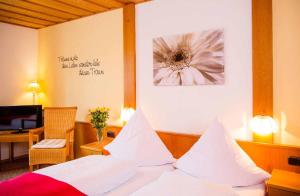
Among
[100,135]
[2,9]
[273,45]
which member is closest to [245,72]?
[273,45]

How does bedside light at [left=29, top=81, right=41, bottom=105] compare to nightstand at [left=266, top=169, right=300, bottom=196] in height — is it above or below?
above

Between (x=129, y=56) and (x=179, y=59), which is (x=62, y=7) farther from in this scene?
(x=179, y=59)

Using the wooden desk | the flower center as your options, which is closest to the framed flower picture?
the flower center

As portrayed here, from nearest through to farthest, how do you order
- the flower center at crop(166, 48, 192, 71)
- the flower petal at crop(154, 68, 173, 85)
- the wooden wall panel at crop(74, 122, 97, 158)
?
the flower center at crop(166, 48, 192, 71) < the flower petal at crop(154, 68, 173, 85) < the wooden wall panel at crop(74, 122, 97, 158)

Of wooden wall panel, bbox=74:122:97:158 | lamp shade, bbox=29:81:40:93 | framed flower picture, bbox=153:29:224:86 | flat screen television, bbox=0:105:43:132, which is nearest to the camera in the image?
framed flower picture, bbox=153:29:224:86

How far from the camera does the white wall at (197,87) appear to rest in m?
2.52

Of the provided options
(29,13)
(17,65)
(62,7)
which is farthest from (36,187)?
(17,65)

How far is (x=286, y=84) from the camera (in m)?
2.29

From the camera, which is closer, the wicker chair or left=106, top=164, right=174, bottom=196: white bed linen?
left=106, top=164, right=174, bottom=196: white bed linen

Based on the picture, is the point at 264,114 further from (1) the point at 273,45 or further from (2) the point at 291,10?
(2) the point at 291,10

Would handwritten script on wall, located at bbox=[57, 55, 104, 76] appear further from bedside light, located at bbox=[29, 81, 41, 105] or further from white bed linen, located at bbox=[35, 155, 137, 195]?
white bed linen, located at bbox=[35, 155, 137, 195]

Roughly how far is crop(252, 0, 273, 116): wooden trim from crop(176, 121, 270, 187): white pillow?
1.53 feet

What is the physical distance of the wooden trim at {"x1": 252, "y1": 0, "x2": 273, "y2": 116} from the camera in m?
2.34

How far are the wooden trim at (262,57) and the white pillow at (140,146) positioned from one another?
1.03 meters
